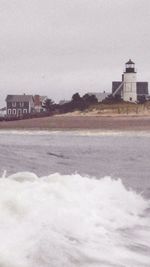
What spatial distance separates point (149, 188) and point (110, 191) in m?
2.04

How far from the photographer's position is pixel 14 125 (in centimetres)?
7819

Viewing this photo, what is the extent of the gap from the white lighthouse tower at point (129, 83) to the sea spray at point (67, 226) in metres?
97.4

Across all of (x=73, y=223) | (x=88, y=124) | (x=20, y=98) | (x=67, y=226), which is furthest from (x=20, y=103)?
(x=67, y=226)

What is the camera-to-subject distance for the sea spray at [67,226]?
8297 millimetres

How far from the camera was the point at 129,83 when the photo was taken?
112125mm

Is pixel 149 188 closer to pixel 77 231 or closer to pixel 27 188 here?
pixel 27 188

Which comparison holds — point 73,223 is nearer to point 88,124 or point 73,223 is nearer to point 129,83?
point 88,124

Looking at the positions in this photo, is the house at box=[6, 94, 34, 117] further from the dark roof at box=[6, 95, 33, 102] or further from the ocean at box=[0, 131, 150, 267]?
the ocean at box=[0, 131, 150, 267]

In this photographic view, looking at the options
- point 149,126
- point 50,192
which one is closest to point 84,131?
point 149,126

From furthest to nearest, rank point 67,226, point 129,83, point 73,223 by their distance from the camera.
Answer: point 129,83 → point 73,223 → point 67,226

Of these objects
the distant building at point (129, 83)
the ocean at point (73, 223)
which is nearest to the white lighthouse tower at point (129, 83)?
the distant building at point (129, 83)

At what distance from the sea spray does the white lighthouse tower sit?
9742cm

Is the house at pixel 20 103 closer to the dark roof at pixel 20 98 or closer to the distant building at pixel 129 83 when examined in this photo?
the dark roof at pixel 20 98

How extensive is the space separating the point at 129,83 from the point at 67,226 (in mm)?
102974
